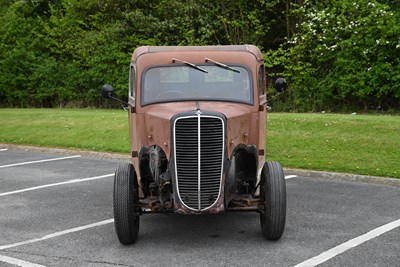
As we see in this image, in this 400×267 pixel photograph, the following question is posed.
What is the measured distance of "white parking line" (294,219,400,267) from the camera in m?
6.18

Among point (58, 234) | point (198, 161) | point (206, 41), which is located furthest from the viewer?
point (206, 41)

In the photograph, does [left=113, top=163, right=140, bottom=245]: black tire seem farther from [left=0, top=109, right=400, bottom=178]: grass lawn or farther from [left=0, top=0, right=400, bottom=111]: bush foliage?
[left=0, top=0, right=400, bottom=111]: bush foliage

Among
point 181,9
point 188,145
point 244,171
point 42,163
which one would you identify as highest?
point 181,9

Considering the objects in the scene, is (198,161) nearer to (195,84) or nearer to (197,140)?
(197,140)

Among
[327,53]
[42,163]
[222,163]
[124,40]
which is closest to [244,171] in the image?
[222,163]

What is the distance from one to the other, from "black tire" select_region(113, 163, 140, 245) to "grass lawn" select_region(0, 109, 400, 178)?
572 centimetres

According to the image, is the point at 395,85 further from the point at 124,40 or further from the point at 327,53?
the point at 124,40

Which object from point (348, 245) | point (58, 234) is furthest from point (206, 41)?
point (348, 245)

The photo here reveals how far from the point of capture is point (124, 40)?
30016 millimetres

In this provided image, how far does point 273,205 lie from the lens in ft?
22.6

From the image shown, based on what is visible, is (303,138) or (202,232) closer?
(202,232)

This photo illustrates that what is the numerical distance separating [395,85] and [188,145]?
1694cm

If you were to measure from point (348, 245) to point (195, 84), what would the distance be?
2.85m

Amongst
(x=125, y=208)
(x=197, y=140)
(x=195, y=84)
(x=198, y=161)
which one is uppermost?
(x=195, y=84)
